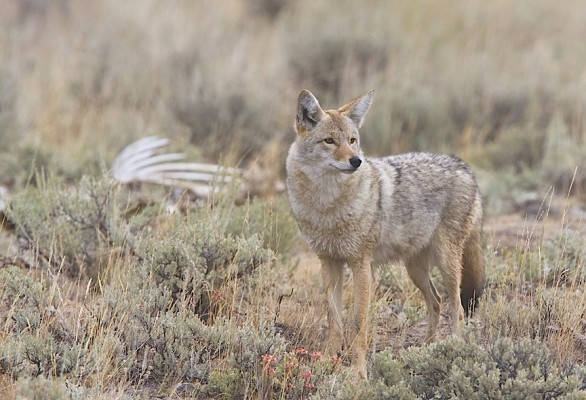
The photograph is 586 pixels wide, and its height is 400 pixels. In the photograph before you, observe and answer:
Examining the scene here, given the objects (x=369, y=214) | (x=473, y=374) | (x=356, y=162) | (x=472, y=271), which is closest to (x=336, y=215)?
(x=369, y=214)

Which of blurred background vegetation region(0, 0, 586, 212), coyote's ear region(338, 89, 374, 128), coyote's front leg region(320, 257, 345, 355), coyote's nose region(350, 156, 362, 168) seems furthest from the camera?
blurred background vegetation region(0, 0, 586, 212)

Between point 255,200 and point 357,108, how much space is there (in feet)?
6.51

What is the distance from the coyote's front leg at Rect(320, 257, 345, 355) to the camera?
534 centimetres

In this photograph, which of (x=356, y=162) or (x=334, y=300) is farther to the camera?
(x=334, y=300)

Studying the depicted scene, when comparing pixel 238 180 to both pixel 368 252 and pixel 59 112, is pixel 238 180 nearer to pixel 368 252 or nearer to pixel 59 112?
pixel 368 252

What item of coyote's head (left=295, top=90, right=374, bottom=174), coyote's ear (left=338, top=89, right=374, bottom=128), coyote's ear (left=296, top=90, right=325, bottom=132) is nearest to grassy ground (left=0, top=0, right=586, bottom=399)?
coyote's head (left=295, top=90, right=374, bottom=174)

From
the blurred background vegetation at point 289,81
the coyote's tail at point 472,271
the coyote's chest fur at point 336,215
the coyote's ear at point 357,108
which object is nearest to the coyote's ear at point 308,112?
the coyote's ear at point 357,108

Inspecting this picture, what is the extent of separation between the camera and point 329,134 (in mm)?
Result: 5340

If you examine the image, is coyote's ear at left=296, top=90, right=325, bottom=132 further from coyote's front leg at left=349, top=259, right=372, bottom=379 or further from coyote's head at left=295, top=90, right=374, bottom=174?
coyote's front leg at left=349, top=259, right=372, bottom=379

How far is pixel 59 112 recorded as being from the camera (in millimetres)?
10977

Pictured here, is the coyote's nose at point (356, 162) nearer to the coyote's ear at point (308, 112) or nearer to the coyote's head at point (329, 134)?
the coyote's head at point (329, 134)

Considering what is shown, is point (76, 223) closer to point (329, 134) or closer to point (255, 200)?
point (255, 200)

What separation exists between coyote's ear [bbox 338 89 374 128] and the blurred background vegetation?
12.4 feet

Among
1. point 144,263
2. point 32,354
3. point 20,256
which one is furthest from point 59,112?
point 32,354
